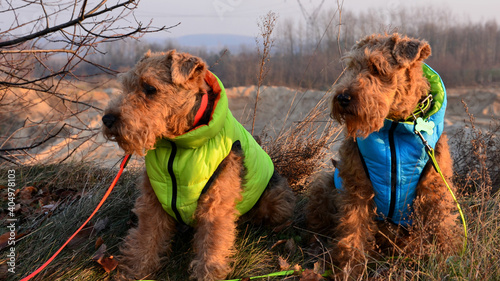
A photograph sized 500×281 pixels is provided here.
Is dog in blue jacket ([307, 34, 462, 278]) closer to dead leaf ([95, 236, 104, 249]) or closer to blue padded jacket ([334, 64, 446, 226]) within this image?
blue padded jacket ([334, 64, 446, 226])

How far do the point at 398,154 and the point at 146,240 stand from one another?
2.29 meters

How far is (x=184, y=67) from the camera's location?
3057 mm

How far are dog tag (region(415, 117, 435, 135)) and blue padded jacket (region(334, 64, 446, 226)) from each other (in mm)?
55

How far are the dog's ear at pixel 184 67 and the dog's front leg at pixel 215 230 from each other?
821mm

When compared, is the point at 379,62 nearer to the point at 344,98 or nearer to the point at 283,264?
the point at 344,98

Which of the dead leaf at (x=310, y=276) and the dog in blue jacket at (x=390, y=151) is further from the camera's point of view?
the dead leaf at (x=310, y=276)

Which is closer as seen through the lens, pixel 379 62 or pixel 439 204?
pixel 379 62

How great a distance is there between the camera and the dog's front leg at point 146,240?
331cm

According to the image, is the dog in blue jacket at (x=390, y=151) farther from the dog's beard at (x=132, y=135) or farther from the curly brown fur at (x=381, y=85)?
the dog's beard at (x=132, y=135)

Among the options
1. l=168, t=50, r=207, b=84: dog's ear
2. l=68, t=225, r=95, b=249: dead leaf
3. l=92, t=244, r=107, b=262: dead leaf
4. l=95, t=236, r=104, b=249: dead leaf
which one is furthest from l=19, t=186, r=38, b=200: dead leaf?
l=168, t=50, r=207, b=84: dog's ear

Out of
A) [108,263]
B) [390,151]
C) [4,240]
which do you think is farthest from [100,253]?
[390,151]

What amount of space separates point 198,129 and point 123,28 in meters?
2.07

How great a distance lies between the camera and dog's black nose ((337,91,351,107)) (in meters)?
2.91

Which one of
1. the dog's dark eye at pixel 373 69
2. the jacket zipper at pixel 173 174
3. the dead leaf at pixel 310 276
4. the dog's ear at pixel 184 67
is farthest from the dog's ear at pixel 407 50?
the jacket zipper at pixel 173 174
